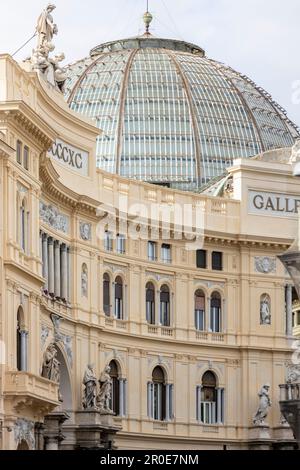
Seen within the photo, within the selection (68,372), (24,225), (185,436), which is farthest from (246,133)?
(24,225)

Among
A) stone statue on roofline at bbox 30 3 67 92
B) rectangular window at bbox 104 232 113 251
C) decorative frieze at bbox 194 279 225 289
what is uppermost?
stone statue on roofline at bbox 30 3 67 92

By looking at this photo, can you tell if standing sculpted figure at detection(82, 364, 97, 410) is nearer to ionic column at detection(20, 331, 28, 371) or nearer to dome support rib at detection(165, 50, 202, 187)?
ionic column at detection(20, 331, 28, 371)

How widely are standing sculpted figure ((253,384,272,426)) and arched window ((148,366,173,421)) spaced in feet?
16.8

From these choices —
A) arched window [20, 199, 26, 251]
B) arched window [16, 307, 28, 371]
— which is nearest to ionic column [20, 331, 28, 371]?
arched window [16, 307, 28, 371]

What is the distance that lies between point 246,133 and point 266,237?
962 inches

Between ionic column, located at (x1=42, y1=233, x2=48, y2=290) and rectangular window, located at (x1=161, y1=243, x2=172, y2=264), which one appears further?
rectangular window, located at (x1=161, y1=243, x2=172, y2=264)

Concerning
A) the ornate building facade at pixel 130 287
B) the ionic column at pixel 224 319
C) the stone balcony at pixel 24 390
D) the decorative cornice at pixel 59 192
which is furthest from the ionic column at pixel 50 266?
the ionic column at pixel 224 319

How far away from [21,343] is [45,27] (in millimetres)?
18762

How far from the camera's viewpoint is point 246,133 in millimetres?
126750

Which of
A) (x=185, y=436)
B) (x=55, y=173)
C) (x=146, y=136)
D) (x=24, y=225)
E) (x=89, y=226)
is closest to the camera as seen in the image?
(x=24, y=225)

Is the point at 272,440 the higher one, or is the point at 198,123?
the point at 198,123

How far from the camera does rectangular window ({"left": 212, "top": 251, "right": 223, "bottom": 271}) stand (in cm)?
10288

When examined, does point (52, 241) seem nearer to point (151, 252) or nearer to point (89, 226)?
point (89, 226)

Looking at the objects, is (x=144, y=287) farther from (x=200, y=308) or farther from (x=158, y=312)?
(x=200, y=308)
